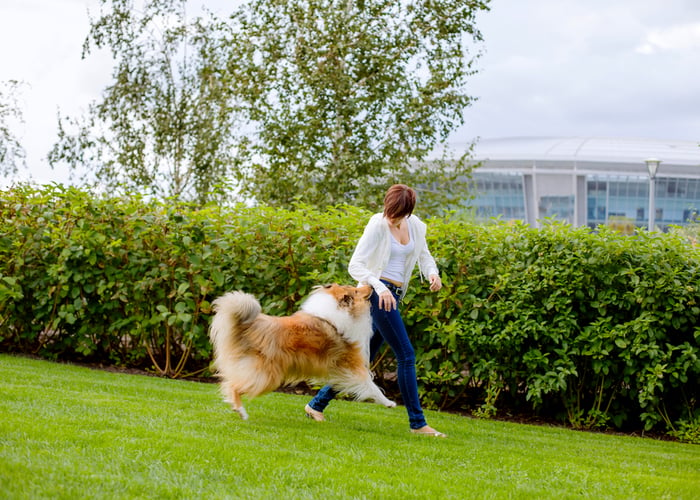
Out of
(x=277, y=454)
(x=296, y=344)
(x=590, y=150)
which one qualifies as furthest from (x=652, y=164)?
(x=590, y=150)

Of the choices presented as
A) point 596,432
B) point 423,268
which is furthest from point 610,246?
point 423,268

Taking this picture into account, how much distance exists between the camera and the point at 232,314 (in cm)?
538

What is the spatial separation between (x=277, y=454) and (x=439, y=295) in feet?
11.0

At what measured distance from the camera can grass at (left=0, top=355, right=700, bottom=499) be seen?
3770mm

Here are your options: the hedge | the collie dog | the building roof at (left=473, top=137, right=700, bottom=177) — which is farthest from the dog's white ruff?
the building roof at (left=473, top=137, right=700, bottom=177)

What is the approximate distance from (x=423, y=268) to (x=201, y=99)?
18.0 m

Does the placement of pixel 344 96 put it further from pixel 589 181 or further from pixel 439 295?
pixel 589 181

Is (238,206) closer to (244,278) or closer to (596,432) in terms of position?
(244,278)

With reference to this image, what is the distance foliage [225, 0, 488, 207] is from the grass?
7.64m

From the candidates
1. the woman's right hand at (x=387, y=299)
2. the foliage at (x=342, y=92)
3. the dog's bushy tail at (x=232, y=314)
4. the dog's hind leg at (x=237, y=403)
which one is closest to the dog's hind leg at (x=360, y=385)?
the woman's right hand at (x=387, y=299)

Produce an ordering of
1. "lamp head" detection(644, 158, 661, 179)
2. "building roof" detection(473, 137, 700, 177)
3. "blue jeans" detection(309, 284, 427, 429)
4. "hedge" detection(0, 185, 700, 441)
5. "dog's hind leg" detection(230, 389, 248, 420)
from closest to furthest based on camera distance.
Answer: "dog's hind leg" detection(230, 389, 248, 420)
"blue jeans" detection(309, 284, 427, 429)
"hedge" detection(0, 185, 700, 441)
"lamp head" detection(644, 158, 661, 179)
"building roof" detection(473, 137, 700, 177)

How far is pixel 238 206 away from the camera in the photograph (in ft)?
27.1

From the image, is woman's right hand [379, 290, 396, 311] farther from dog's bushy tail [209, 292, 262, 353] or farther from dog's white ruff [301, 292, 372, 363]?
dog's bushy tail [209, 292, 262, 353]

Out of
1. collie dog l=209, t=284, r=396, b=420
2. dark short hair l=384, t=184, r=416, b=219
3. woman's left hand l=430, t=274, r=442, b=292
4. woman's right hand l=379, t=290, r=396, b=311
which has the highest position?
dark short hair l=384, t=184, r=416, b=219
